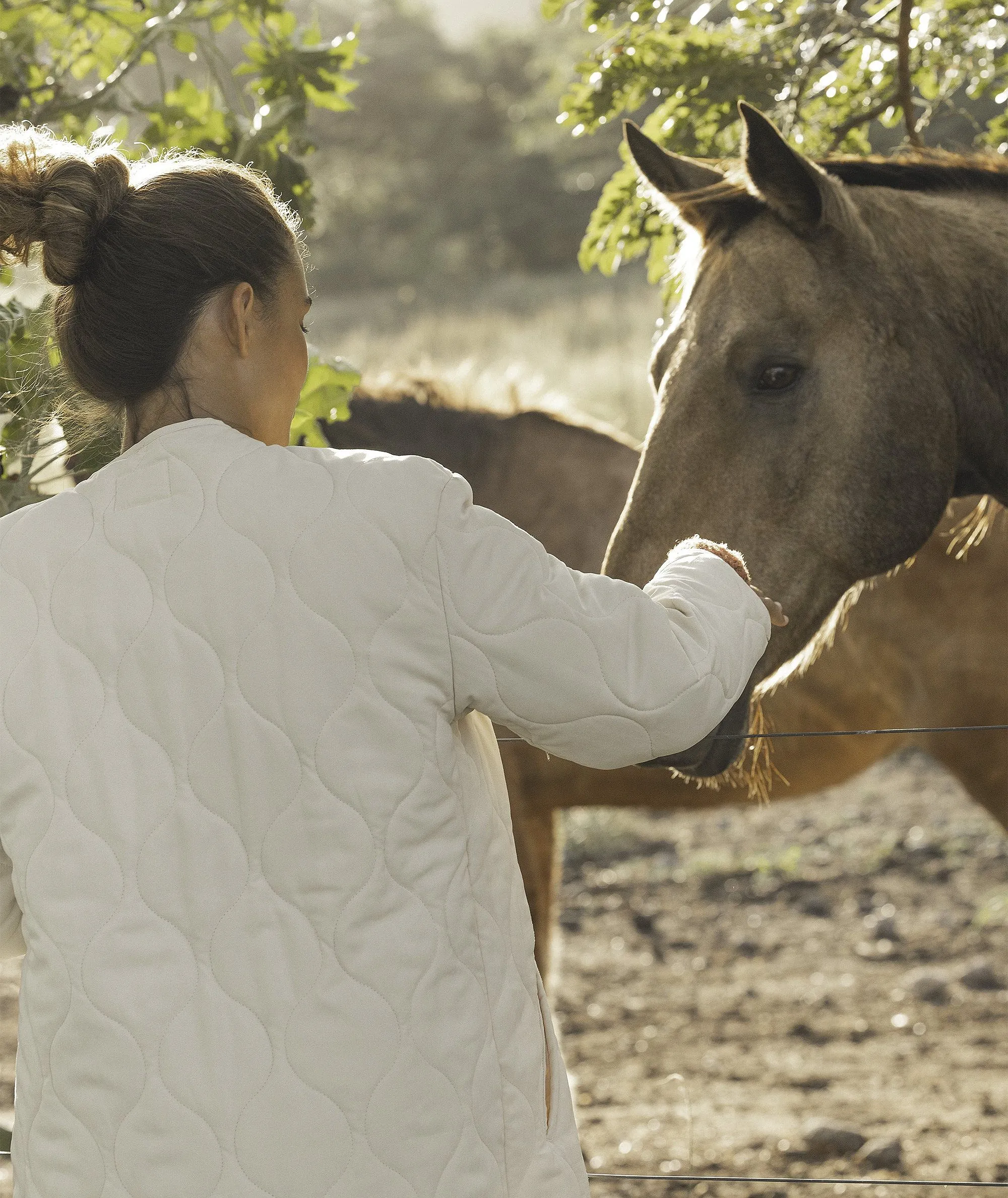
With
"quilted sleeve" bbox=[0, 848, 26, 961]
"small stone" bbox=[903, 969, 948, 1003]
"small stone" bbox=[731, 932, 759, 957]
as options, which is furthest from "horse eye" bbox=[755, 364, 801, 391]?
"small stone" bbox=[731, 932, 759, 957]

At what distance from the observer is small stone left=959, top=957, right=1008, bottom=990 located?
440 centimetres

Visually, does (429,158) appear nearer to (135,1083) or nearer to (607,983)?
(607,983)

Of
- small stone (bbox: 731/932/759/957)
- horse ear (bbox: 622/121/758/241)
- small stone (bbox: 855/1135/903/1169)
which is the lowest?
small stone (bbox: 731/932/759/957)

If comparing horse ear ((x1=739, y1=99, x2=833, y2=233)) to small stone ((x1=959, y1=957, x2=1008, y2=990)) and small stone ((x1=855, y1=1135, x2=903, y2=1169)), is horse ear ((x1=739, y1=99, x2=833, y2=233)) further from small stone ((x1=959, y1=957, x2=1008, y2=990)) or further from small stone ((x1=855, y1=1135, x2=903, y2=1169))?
small stone ((x1=959, y1=957, x2=1008, y2=990))

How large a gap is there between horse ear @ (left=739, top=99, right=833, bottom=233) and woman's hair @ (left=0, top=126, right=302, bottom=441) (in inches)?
32.0

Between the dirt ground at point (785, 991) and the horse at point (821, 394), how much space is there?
145 cm

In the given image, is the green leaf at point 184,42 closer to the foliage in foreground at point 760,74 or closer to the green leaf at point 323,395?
the foliage in foreground at point 760,74

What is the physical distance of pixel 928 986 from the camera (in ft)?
14.4

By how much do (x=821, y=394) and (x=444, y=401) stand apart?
2.01 m

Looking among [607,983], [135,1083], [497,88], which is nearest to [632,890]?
[607,983]

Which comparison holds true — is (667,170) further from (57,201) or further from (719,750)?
(57,201)

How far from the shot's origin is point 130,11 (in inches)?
95.5

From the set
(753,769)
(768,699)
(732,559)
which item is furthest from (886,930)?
(732,559)

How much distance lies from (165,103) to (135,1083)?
1952mm
